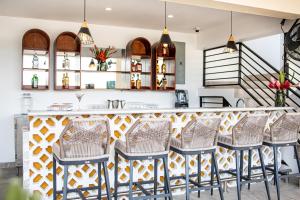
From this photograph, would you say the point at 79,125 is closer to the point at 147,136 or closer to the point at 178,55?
the point at 147,136

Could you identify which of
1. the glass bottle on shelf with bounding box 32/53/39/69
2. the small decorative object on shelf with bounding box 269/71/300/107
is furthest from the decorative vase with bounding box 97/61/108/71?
the small decorative object on shelf with bounding box 269/71/300/107

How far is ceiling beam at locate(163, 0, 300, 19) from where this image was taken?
4.01 metres

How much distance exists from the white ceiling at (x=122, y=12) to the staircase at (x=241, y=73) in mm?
872

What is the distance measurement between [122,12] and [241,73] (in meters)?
2.87

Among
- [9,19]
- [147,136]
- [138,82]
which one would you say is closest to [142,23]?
[138,82]

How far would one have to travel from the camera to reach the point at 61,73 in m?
6.03

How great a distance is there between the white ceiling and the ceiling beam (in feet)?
3.16

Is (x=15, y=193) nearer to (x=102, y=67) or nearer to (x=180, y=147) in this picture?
(x=180, y=147)

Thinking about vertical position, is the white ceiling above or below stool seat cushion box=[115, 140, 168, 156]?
above

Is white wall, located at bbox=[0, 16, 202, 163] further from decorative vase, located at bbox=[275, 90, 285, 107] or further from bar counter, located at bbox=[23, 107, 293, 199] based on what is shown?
decorative vase, located at bbox=[275, 90, 285, 107]

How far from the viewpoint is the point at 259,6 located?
4.19 metres

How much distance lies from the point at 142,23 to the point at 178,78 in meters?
1.58

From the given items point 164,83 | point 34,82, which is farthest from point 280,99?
point 34,82

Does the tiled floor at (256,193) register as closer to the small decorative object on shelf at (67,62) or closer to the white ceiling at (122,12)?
the small decorative object on shelf at (67,62)
